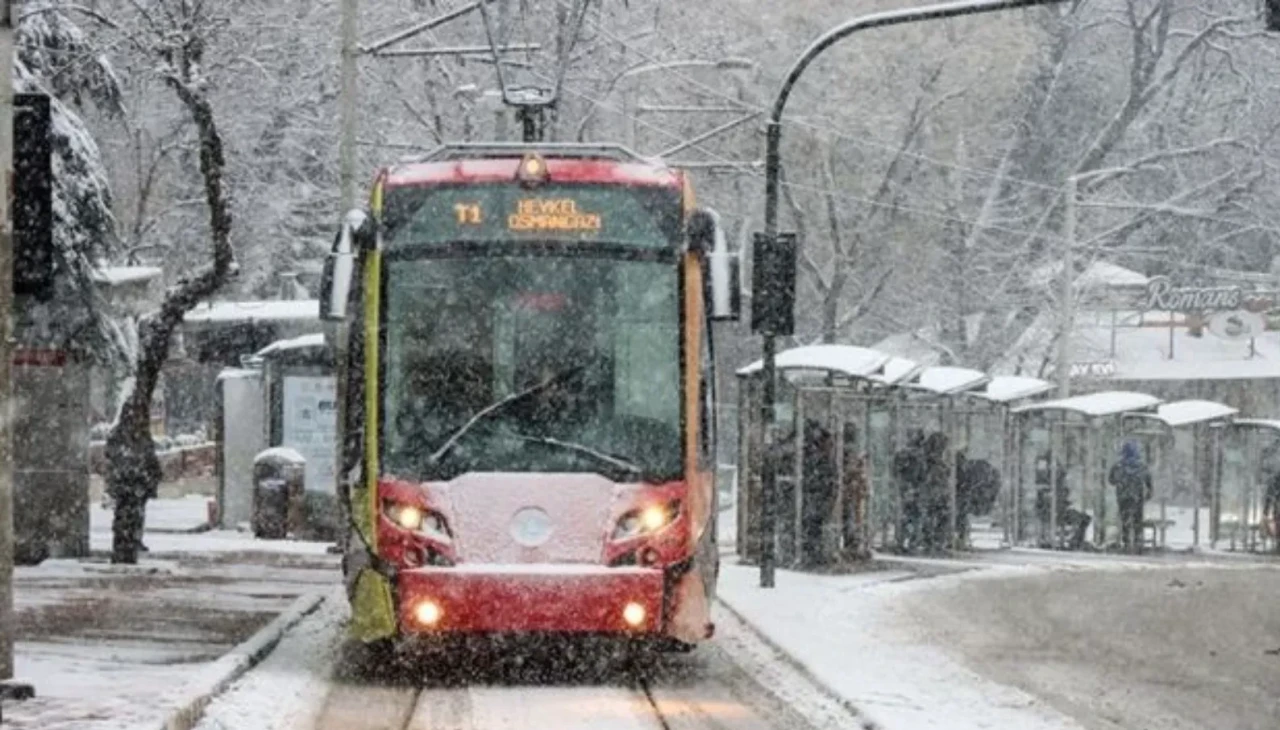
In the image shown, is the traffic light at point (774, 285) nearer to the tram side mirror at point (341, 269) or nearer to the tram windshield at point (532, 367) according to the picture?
the tram windshield at point (532, 367)

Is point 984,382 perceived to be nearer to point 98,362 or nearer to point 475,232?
point 98,362

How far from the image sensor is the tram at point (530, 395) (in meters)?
15.6

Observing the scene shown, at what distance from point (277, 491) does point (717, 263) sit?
1901 cm

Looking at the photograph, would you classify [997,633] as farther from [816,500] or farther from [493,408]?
[816,500]

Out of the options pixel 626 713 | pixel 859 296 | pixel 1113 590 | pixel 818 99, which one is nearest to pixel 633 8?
pixel 818 99

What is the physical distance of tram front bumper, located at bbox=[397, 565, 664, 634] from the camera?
15.4m

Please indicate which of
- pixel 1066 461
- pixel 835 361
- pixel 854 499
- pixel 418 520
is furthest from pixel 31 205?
pixel 1066 461

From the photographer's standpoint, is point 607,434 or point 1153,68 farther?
point 1153,68

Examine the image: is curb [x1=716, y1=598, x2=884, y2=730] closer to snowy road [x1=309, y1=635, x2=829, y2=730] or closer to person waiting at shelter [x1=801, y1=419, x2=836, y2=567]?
snowy road [x1=309, y1=635, x2=829, y2=730]

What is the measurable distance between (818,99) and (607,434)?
137 feet

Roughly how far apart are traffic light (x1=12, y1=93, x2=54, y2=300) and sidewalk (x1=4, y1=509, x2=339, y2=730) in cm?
221

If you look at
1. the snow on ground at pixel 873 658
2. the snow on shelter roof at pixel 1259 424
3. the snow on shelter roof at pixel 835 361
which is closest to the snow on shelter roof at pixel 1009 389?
the snow on shelter roof at pixel 1259 424

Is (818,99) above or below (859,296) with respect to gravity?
above

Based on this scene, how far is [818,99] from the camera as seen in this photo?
5706cm
